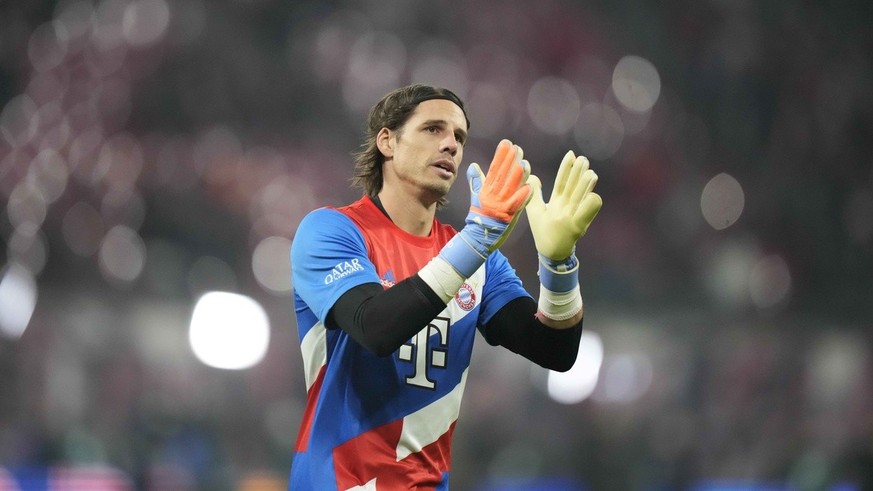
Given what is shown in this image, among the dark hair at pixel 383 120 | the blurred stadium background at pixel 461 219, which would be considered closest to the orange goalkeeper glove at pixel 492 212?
the dark hair at pixel 383 120

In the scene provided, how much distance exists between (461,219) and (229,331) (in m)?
3.50

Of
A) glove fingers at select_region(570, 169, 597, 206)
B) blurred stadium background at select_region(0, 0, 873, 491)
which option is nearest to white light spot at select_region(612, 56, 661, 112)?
blurred stadium background at select_region(0, 0, 873, 491)

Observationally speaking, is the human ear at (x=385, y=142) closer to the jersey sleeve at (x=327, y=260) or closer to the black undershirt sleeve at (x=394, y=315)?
the jersey sleeve at (x=327, y=260)

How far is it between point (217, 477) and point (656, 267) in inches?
253

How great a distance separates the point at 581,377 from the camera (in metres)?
11.2

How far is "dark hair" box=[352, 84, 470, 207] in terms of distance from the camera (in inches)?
140

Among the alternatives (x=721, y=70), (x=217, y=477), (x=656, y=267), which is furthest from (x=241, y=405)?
(x=721, y=70)

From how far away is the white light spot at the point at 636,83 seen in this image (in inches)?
592

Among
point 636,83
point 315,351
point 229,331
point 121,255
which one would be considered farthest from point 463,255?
point 636,83

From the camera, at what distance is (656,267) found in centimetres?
1282

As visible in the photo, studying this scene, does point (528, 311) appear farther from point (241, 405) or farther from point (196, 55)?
point (196, 55)

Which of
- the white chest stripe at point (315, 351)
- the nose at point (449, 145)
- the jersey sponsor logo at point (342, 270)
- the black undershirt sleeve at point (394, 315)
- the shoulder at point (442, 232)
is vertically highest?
the nose at point (449, 145)

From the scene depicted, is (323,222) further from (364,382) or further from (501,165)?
(501,165)

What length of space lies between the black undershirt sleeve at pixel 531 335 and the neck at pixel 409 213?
1.38 feet
